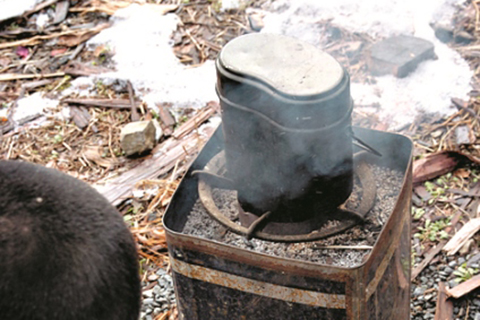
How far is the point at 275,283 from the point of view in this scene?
8.27 ft

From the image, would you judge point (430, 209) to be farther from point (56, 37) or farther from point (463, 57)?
point (56, 37)

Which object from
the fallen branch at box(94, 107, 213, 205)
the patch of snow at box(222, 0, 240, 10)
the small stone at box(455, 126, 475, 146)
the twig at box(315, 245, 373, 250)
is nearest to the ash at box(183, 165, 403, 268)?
the twig at box(315, 245, 373, 250)

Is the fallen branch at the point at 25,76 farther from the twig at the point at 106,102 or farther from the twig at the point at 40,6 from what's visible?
the twig at the point at 40,6

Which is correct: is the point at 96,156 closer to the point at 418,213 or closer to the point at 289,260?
the point at 418,213

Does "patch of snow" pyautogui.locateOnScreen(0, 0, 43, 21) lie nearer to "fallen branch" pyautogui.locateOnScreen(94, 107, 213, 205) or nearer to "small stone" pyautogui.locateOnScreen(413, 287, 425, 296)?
"fallen branch" pyautogui.locateOnScreen(94, 107, 213, 205)

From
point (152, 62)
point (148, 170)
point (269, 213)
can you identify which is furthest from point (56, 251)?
point (152, 62)

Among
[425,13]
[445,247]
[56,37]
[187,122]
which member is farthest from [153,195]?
[425,13]

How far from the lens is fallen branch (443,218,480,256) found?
3.73 meters

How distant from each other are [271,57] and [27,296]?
140 cm

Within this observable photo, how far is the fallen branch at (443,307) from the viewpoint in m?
3.40

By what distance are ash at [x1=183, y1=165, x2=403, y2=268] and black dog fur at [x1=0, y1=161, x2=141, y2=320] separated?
1.06 meters

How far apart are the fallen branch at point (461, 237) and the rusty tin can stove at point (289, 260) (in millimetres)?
904

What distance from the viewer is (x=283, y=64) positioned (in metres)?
2.51

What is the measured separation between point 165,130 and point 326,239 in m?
2.48
